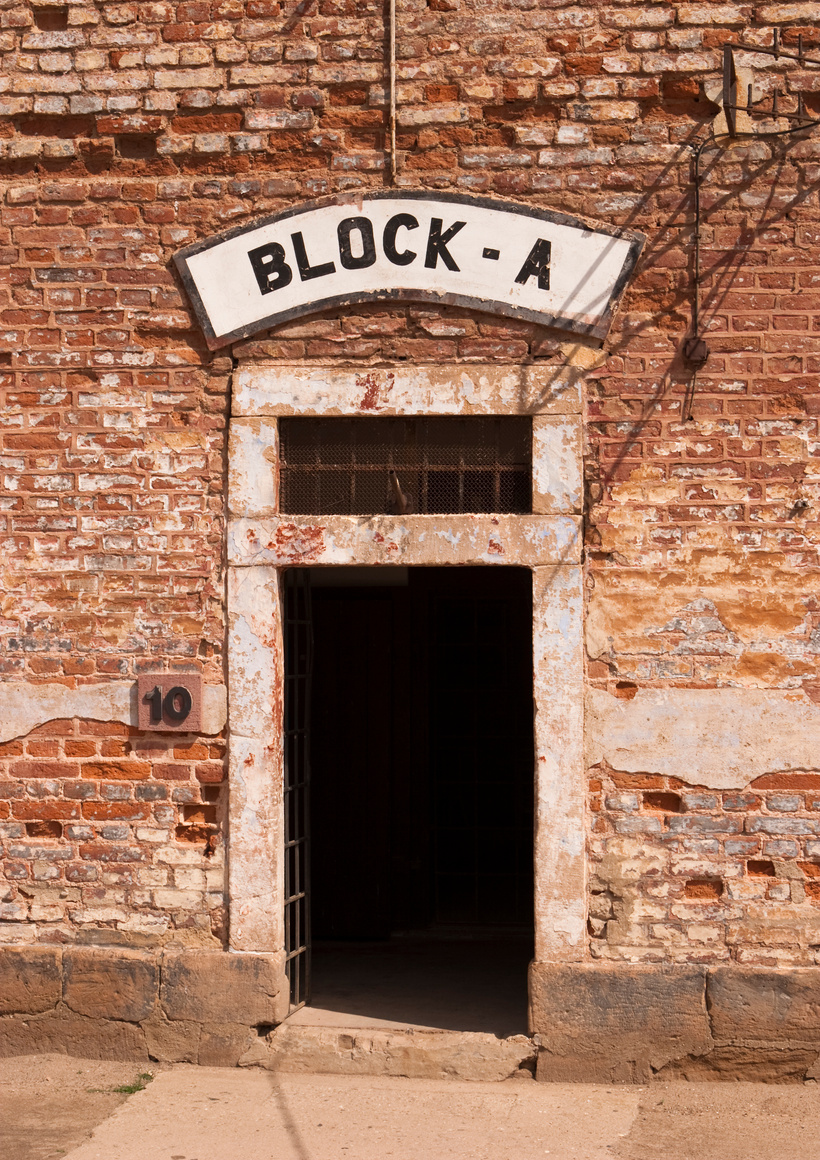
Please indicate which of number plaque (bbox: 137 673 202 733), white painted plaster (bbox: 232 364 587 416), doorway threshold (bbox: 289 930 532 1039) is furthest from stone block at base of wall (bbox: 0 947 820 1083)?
white painted plaster (bbox: 232 364 587 416)

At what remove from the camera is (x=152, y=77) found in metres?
5.31

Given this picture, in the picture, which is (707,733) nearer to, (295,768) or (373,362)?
(295,768)

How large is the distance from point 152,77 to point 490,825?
Result: 15.6ft

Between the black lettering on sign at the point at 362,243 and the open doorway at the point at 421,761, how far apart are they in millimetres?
2400

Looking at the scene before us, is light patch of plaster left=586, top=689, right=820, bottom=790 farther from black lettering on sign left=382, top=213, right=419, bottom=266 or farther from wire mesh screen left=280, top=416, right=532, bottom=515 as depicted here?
black lettering on sign left=382, top=213, right=419, bottom=266

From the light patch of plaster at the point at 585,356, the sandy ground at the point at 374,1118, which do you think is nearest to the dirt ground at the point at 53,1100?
the sandy ground at the point at 374,1118

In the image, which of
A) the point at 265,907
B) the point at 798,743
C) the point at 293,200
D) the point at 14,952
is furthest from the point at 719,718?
the point at 14,952

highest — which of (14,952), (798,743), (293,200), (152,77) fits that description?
(152,77)

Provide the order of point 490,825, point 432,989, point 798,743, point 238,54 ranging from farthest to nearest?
1. point 490,825
2. point 432,989
3. point 238,54
4. point 798,743

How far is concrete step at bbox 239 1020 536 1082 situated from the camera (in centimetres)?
501

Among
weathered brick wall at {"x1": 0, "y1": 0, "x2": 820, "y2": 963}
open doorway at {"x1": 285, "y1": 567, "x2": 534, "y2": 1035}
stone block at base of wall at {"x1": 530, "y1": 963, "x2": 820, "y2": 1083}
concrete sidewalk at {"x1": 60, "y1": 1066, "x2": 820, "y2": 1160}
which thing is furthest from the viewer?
open doorway at {"x1": 285, "y1": 567, "x2": 534, "y2": 1035}

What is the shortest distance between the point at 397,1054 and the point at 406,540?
218 cm

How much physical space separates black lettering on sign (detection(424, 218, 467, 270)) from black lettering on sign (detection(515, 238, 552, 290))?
294mm

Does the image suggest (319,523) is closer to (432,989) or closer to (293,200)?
(293,200)
